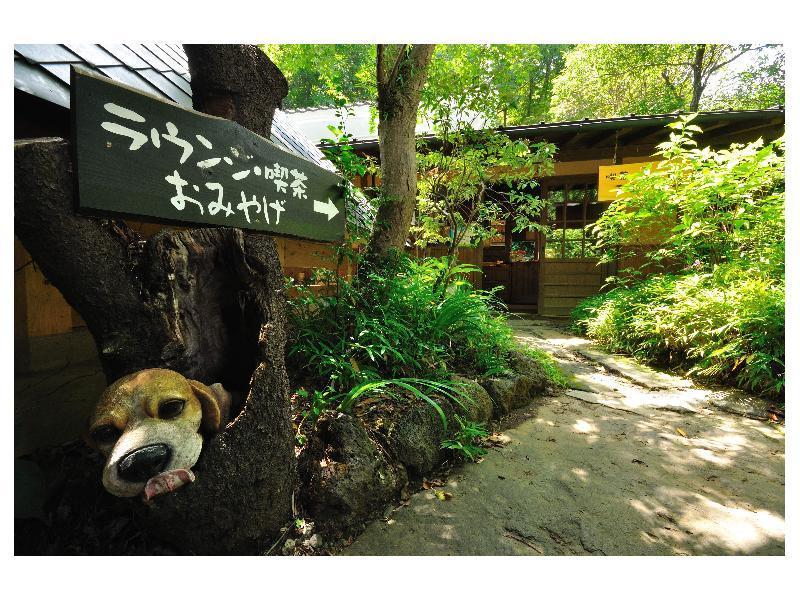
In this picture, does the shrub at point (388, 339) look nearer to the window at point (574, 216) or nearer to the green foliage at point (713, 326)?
the green foliage at point (713, 326)

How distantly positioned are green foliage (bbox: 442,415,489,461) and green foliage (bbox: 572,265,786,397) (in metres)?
3.24

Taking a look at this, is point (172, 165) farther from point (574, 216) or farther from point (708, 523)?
point (574, 216)

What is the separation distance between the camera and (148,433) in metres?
1.14

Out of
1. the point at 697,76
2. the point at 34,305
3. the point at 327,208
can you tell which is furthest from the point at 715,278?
the point at 697,76

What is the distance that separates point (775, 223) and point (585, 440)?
4.47 m

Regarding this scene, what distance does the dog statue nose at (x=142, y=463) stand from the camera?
1.09 m

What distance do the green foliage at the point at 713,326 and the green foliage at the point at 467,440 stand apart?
128 inches

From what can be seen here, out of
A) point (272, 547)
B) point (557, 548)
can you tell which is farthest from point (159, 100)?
point (557, 548)

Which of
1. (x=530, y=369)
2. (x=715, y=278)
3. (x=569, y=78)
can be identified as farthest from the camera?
(x=569, y=78)

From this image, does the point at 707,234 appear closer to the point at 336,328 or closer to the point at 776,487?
the point at 776,487

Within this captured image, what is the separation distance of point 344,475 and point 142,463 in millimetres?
1050

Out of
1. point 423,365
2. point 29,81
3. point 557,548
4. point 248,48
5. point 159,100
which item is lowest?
point 557,548

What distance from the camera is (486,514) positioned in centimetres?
199

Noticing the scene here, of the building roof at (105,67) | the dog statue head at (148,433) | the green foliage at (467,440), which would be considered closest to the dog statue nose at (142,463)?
the dog statue head at (148,433)
